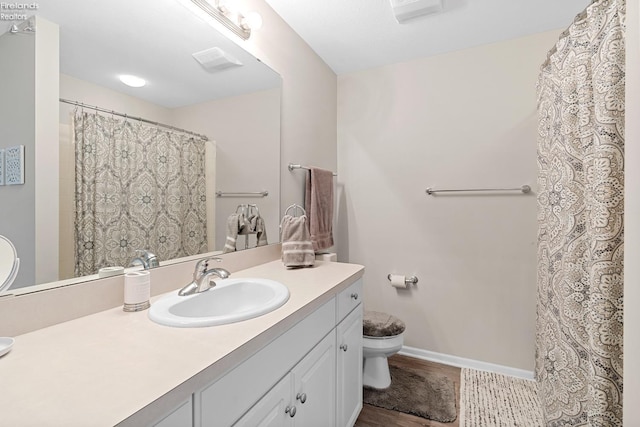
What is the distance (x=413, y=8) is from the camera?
1.65 metres

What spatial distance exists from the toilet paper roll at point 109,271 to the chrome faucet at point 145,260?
0.05 meters

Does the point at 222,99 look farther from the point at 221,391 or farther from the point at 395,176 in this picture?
the point at 395,176

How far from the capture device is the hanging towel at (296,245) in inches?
61.6

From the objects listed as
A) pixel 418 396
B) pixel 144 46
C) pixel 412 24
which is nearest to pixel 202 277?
pixel 144 46

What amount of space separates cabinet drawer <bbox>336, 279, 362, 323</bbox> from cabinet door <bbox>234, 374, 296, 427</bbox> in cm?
42

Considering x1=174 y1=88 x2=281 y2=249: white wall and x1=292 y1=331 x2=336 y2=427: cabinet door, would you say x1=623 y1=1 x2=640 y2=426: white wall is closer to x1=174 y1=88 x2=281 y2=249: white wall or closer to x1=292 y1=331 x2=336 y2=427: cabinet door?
x1=292 y1=331 x2=336 y2=427: cabinet door

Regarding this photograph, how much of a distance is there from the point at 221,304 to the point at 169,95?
0.86 metres

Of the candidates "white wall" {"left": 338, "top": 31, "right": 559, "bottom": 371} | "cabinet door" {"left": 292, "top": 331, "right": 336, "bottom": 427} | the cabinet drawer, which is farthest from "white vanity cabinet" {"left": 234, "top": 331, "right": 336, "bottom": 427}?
"white wall" {"left": 338, "top": 31, "right": 559, "bottom": 371}

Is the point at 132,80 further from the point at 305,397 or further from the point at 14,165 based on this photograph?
the point at 305,397

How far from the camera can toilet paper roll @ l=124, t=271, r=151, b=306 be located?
92 cm

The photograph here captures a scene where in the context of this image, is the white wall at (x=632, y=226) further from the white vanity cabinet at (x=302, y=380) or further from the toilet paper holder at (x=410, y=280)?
the toilet paper holder at (x=410, y=280)

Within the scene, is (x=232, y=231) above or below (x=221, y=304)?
above

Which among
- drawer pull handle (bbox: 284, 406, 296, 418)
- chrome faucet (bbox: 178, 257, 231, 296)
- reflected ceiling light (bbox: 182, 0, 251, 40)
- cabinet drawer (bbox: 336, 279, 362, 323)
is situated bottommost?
drawer pull handle (bbox: 284, 406, 296, 418)

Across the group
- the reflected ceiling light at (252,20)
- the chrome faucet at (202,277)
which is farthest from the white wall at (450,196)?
the chrome faucet at (202,277)
